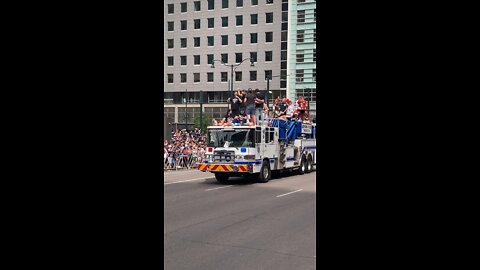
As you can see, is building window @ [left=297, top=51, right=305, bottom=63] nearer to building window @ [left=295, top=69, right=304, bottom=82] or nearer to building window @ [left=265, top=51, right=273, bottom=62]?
building window @ [left=295, top=69, right=304, bottom=82]

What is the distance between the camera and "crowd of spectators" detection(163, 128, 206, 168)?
62.5 ft

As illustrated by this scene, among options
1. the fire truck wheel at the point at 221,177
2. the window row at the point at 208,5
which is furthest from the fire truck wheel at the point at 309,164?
the window row at the point at 208,5

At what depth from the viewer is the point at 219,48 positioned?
53.2 m

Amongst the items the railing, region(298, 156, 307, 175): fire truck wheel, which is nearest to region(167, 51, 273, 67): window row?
the railing

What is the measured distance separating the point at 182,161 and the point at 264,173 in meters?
5.41

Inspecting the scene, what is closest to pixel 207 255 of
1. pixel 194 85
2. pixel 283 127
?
pixel 283 127

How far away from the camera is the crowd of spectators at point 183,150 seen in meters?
19.1

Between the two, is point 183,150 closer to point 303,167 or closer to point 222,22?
point 303,167

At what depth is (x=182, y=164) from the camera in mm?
20000
